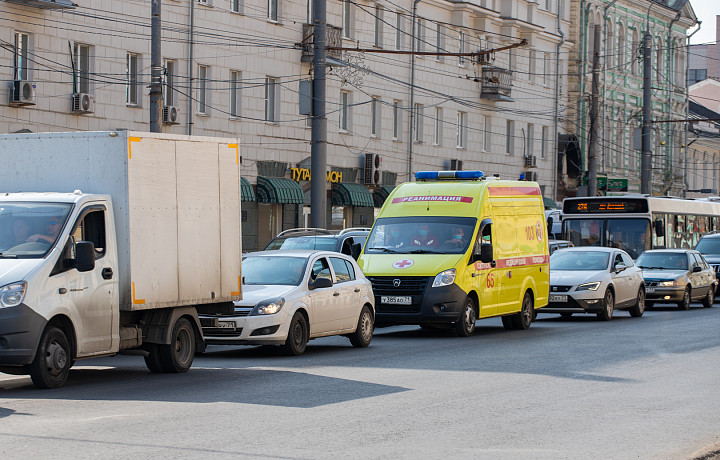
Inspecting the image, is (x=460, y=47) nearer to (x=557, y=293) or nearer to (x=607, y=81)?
(x=607, y=81)

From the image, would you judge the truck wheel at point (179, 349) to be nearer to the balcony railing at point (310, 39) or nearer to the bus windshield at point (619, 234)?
the bus windshield at point (619, 234)

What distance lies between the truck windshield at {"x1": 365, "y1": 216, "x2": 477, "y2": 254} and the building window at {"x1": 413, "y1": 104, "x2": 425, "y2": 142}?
27239mm

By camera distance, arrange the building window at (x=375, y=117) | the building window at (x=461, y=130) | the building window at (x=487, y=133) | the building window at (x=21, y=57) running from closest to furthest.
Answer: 1. the building window at (x=21, y=57)
2. the building window at (x=375, y=117)
3. the building window at (x=461, y=130)
4. the building window at (x=487, y=133)

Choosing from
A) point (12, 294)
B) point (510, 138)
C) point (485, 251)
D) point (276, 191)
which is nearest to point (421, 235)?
point (485, 251)

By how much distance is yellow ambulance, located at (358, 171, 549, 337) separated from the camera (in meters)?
20.2

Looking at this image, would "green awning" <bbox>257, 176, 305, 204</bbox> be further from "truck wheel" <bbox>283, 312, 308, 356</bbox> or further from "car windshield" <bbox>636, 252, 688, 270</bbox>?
"truck wheel" <bbox>283, 312, 308, 356</bbox>

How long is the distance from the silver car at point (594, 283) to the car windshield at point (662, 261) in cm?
462

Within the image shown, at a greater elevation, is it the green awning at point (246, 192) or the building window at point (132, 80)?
the building window at point (132, 80)

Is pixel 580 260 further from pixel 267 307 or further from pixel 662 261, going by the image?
pixel 267 307

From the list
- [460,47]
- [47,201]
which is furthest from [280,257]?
[460,47]

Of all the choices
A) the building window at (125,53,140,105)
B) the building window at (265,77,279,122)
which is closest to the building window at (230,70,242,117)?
the building window at (265,77,279,122)

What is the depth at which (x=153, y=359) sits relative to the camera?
45.6 feet

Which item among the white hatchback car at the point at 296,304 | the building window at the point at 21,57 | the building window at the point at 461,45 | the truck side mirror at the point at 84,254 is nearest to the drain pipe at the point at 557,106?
the building window at the point at 461,45

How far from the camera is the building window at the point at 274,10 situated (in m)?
39.8
